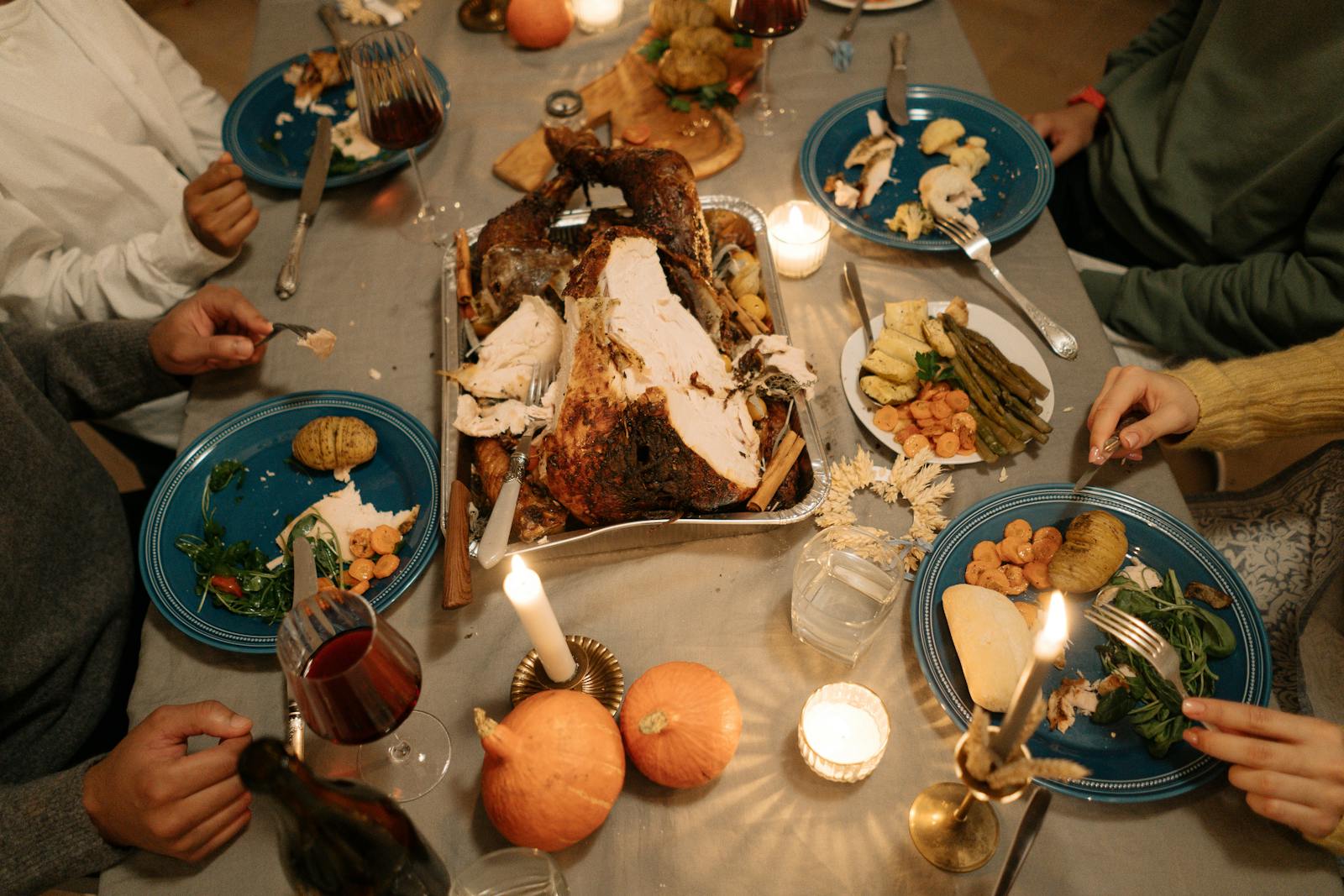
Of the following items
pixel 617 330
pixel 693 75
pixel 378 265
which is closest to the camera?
pixel 617 330

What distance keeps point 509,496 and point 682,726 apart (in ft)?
1.46

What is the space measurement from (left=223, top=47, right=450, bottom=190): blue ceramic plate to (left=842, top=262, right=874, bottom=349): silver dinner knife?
1.07 m

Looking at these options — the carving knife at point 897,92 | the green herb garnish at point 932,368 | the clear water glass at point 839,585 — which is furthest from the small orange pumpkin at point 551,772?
the carving knife at point 897,92

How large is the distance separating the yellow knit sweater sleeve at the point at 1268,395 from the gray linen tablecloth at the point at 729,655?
13cm

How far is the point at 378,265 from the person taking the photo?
1768mm

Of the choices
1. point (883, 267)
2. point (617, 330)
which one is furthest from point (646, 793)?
point (883, 267)

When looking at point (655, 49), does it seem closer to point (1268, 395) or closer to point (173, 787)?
point (1268, 395)

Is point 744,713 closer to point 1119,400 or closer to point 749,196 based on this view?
point 1119,400

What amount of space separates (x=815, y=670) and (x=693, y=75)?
1417mm

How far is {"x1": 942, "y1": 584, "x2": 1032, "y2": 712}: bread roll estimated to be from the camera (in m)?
1.09

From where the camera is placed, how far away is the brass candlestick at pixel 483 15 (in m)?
→ 2.21

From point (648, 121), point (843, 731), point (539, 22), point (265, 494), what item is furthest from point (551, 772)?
point (539, 22)

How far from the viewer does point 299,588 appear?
3.93 feet

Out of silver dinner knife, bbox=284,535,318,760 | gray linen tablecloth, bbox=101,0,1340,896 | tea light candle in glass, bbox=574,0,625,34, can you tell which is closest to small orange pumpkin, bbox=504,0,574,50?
tea light candle in glass, bbox=574,0,625,34
